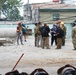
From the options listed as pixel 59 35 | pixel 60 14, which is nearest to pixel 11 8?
pixel 60 14

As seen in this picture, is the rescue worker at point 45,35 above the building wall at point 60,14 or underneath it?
above

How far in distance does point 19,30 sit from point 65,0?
162 ft

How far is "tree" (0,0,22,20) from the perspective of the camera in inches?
3063

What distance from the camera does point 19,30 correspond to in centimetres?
2631

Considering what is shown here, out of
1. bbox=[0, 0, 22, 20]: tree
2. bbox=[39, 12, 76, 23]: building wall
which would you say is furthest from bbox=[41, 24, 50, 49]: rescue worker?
bbox=[0, 0, 22, 20]: tree

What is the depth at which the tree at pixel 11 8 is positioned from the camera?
77.8 meters

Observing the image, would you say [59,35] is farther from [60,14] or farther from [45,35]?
[60,14]

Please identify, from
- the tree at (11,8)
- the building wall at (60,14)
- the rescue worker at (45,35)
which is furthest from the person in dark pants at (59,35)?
the tree at (11,8)

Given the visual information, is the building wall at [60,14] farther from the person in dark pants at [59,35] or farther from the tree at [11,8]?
the person in dark pants at [59,35]

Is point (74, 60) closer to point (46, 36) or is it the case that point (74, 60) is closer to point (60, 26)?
point (46, 36)

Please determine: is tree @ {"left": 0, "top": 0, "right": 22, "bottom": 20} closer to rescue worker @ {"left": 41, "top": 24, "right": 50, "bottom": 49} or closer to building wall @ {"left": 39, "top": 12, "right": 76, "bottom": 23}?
building wall @ {"left": 39, "top": 12, "right": 76, "bottom": 23}

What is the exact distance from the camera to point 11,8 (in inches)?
3248

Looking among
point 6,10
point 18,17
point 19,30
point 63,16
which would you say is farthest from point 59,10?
point 18,17

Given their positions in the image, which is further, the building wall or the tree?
the tree
